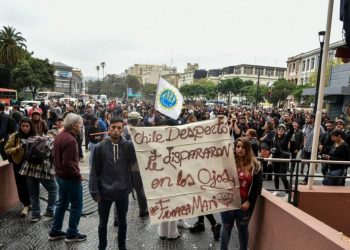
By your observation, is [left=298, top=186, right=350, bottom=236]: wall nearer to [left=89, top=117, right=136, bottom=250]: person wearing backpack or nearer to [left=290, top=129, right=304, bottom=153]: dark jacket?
[left=89, top=117, right=136, bottom=250]: person wearing backpack

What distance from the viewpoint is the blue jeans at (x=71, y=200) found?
183 inches

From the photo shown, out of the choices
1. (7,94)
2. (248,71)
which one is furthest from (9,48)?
(248,71)

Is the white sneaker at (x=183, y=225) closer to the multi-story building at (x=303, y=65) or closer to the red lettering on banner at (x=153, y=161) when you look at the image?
the red lettering on banner at (x=153, y=161)

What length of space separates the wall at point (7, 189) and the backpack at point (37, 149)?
32.8 inches

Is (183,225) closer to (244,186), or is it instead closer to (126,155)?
(244,186)

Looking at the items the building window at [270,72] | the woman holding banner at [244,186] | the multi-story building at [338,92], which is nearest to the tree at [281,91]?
the multi-story building at [338,92]

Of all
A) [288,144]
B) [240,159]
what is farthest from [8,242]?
[288,144]

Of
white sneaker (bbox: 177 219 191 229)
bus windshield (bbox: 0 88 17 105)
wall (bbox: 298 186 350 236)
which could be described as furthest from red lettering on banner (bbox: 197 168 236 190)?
bus windshield (bbox: 0 88 17 105)

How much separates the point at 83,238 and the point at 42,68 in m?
58.5

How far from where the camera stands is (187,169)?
4.07 meters

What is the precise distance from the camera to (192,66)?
163375 mm

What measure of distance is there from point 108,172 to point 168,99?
285cm

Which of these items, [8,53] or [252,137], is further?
[8,53]

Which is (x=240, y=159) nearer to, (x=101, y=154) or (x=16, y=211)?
(x=101, y=154)
